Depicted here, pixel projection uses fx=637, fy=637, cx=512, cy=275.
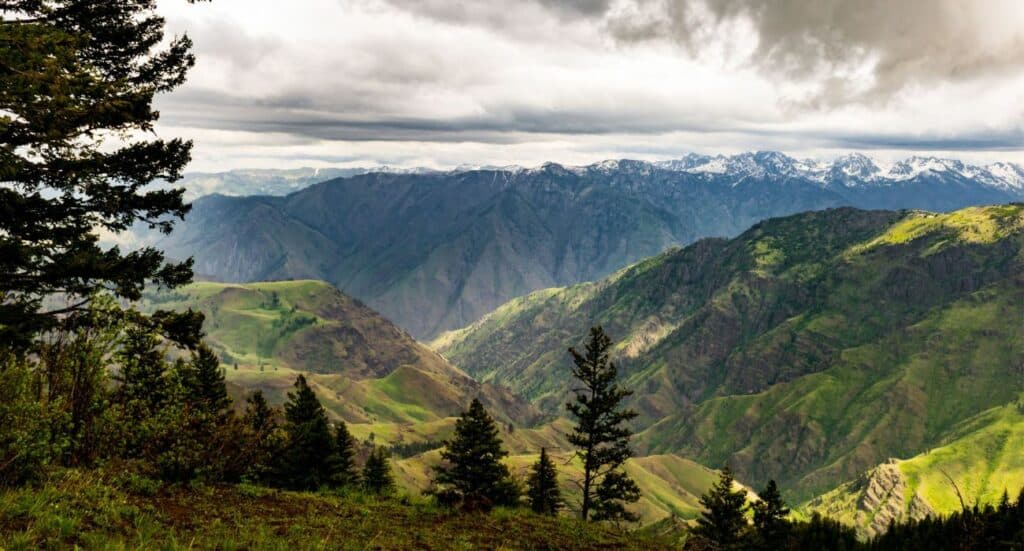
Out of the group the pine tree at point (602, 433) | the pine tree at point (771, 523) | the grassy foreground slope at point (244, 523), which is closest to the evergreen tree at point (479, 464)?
the pine tree at point (602, 433)

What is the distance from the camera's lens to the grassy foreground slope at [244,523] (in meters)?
12.8

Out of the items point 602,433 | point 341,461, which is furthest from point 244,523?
point 341,461

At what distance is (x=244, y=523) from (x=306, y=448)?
45793mm

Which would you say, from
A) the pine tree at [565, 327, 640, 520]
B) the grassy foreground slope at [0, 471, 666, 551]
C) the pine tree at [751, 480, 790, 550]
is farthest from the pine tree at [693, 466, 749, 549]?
the grassy foreground slope at [0, 471, 666, 551]

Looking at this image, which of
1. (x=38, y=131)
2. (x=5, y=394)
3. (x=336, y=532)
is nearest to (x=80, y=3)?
(x=38, y=131)

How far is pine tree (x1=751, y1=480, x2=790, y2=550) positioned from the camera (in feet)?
221

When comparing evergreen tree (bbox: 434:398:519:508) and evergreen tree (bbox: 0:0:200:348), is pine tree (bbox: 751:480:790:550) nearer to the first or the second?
evergreen tree (bbox: 434:398:519:508)

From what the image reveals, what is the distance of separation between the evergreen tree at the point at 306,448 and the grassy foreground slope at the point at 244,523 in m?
34.6

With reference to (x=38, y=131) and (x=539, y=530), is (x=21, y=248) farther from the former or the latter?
(x=539, y=530)

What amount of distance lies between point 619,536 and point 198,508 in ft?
55.8

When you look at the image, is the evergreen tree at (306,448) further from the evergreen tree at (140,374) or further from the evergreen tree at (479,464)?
the evergreen tree at (140,374)

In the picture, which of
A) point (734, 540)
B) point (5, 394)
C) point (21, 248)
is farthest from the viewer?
point (734, 540)

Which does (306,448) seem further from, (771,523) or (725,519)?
(771,523)

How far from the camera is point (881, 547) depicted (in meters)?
76.7
